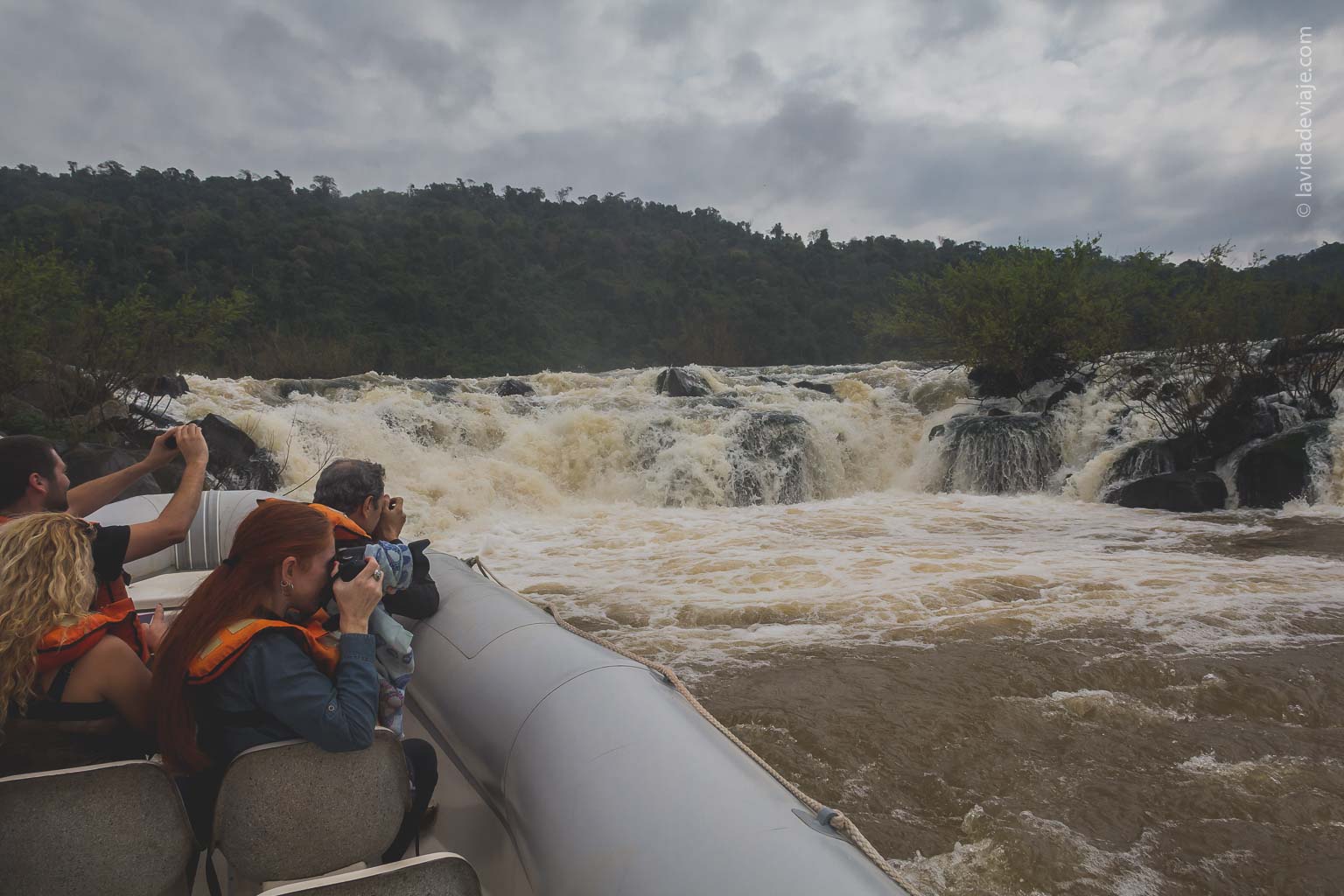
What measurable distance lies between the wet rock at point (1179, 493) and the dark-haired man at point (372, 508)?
896 centimetres

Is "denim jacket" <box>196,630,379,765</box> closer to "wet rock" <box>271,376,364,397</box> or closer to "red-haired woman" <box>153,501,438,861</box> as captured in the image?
"red-haired woman" <box>153,501,438,861</box>

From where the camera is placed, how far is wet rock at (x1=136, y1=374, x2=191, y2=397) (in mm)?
10090

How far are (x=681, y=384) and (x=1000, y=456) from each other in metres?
6.76

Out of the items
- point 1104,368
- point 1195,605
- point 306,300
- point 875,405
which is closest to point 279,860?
point 1195,605

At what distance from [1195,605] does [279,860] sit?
5.50m

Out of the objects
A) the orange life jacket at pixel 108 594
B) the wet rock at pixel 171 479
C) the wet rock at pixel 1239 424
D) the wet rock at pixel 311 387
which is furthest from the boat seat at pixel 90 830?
the wet rock at pixel 311 387

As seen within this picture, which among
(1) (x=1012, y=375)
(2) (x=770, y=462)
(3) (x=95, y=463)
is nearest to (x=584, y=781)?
(3) (x=95, y=463)

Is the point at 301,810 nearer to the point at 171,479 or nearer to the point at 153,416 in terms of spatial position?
the point at 171,479

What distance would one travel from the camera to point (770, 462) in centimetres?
1098

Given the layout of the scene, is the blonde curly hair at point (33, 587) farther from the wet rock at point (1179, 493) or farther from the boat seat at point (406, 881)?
the wet rock at point (1179, 493)

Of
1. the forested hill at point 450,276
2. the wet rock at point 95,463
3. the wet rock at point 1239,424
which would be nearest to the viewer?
the wet rock at point 95,463

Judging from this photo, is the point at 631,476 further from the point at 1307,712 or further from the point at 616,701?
the point at 616,701

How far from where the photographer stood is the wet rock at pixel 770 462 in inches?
422

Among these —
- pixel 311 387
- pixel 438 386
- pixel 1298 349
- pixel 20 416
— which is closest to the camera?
pixel 20 416
